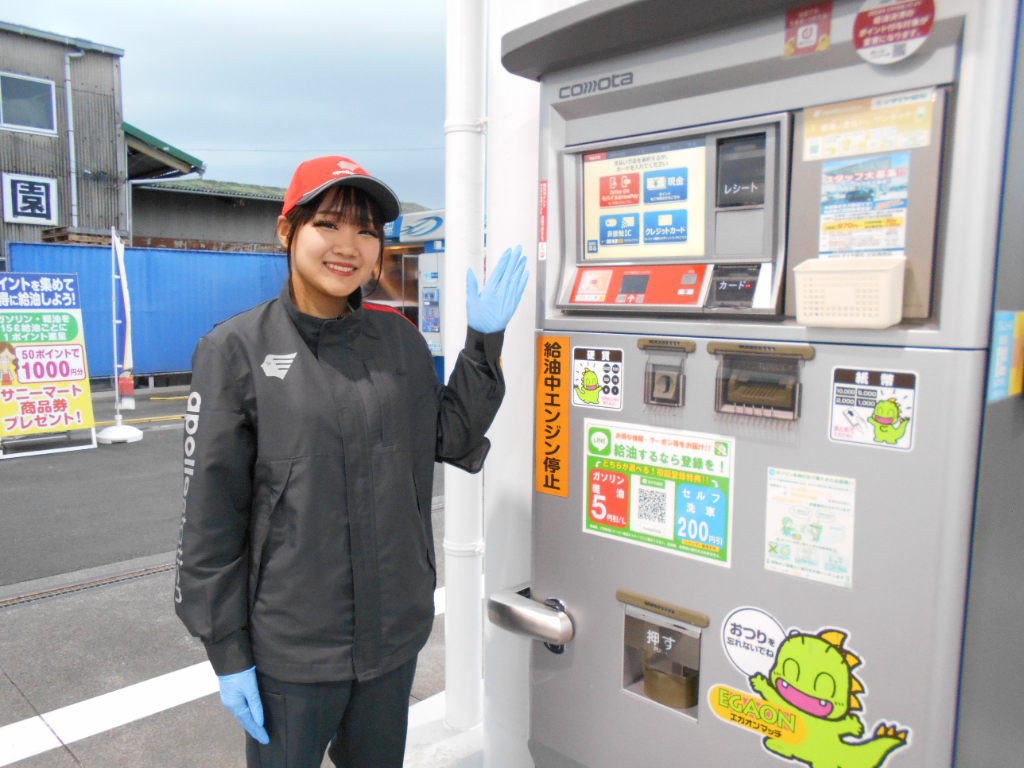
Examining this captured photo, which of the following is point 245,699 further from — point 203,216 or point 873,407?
point 203,216

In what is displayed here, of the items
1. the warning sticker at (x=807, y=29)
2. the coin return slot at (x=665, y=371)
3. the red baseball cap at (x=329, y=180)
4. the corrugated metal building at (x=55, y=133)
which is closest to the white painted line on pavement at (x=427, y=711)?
the coin return slot at (x=665, y=371)

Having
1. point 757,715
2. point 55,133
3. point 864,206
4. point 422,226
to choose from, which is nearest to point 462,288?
point 864,206

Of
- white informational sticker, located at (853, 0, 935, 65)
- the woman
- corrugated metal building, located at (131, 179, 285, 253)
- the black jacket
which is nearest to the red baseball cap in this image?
the woman

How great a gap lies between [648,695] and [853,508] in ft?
2.14

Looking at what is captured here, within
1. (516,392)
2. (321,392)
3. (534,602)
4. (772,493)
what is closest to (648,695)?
(534,602)

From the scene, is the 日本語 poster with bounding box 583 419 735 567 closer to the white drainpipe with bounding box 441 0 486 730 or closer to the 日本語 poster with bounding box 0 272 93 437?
the white drainpipe with bounding box 441 0 486 730

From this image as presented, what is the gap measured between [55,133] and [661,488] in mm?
17779

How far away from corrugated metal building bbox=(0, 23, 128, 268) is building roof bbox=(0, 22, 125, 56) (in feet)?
0.06

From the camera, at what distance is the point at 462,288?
2.39m

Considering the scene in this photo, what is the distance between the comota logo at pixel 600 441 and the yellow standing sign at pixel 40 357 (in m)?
7.37

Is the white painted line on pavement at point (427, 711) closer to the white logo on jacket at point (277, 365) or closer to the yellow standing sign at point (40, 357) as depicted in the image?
the white logo on jacket at point (277, 365)

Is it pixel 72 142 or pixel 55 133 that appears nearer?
pixel 55 133

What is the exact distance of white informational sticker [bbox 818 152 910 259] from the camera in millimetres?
1174

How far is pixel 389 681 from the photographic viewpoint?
1.67 metres
